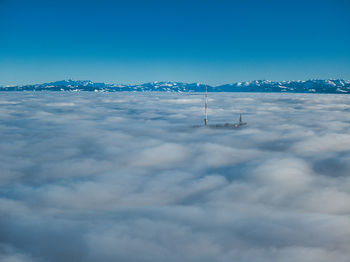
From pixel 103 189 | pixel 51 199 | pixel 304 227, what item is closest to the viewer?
pixel 304 227

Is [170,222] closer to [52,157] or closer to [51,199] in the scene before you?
[51,199]

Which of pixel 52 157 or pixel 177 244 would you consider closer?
pixel 177 244

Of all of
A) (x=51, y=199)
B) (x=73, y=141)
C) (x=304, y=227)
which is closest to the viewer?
(x=304, y=227)

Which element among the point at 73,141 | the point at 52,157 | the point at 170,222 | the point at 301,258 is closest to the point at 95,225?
the point at 170,222

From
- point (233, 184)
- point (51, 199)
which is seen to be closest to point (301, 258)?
point (233, 184)

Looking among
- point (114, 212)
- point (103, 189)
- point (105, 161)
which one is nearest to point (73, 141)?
point (105, 161)

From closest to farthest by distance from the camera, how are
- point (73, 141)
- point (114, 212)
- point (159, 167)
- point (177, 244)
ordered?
point (177, 244) → point (114, 212) → point (159, 167) → point (73, 141)

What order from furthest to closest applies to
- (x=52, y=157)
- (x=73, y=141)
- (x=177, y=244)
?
(x=73, y=141) < (x=52, y=157) < (x=177, y=244)

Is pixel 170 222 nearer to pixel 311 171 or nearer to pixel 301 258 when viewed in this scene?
pixel 301 258

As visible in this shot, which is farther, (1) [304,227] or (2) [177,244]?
(1) [304,227]
